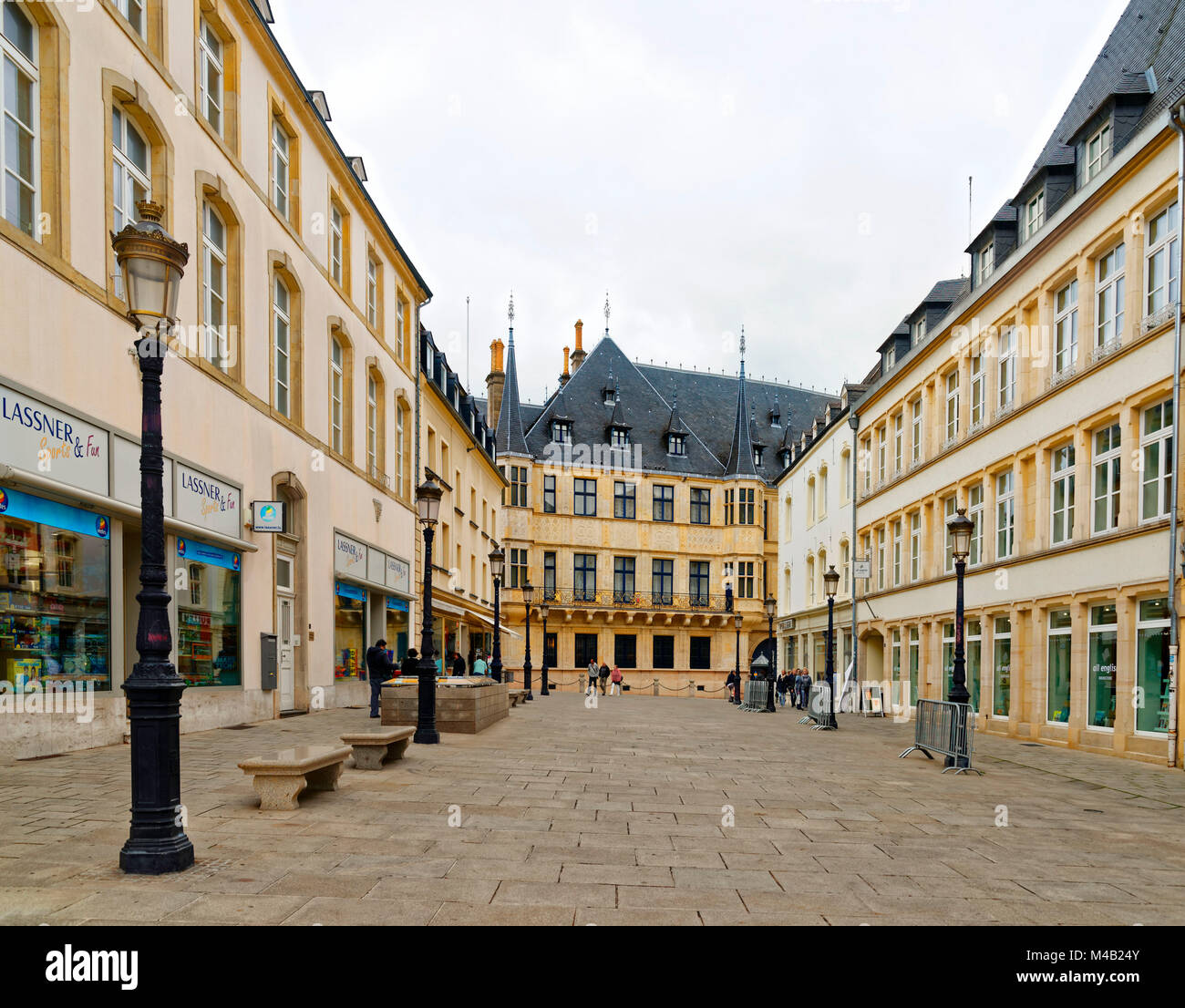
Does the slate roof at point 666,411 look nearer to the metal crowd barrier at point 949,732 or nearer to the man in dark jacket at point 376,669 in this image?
the man in dark jacket at point 376,669

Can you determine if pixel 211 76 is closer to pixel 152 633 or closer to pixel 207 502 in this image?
pixel 207 502

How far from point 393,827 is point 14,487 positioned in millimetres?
6186

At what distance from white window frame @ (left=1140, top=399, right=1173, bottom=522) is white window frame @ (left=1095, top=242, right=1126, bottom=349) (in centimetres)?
196

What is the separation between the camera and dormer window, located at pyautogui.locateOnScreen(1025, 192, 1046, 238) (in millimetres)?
22469

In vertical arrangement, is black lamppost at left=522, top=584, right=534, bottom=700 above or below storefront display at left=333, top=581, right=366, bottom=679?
below

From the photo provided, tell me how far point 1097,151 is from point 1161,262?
4.22 meters

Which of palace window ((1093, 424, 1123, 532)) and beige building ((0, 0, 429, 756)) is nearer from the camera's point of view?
beige building ((0, 0, 429, 756))

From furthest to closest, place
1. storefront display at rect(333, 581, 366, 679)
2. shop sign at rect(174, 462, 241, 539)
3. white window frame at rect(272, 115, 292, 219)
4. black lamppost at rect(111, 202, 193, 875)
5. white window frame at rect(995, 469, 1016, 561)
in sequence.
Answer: white window frame at rect(995, 469, 1016, 561)
storefront display at rect(333, 581, 366, 679)
white window frame at rect(272, 115, 292, 219)
shop sign at rect(174, 462, 241, 539)
black lamppost at rect(111, 202, 193, 875)

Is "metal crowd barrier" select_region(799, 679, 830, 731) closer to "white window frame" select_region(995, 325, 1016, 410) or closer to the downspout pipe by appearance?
"white window frame" select_region(995, 325, 1016, 410)

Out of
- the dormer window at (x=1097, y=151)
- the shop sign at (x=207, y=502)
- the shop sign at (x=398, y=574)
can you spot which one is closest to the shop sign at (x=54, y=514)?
the shop sign at (x=207, y=502)

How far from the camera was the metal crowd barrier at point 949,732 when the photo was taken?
13969 millimetres

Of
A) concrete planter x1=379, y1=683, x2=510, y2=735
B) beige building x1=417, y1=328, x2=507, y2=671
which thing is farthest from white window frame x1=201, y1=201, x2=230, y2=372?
beige building x1=417, y1=328, x2=507, y2=671

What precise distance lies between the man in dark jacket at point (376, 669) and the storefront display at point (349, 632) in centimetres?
368

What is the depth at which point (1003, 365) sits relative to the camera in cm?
2469
